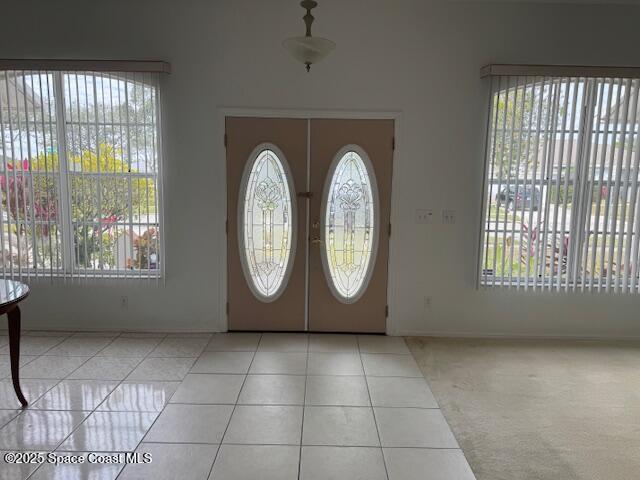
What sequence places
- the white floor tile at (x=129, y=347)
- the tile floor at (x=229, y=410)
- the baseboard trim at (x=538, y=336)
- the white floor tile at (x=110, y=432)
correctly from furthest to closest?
1. the baseboard trim at (x=538, y=336)
2. the white floor tile at (x=129, y=347)
3. the white floor tile at (x=110, y=432)
4. the tile floor at (x=229, y=410)

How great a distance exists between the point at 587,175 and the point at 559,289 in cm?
103

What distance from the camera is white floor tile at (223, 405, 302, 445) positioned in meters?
2.42

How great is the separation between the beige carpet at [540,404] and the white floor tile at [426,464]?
7cm

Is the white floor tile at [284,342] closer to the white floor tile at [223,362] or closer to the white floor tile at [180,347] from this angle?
the white floor tile at [223,362]

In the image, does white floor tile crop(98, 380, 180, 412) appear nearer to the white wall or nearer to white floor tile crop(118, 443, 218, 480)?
white floor tile crop(118, 443, 218, 480)

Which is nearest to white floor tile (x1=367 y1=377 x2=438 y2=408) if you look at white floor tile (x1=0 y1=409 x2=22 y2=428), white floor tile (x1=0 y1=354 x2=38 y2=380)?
white floor tile (x1=0 y1=409 x2=22 y2=428)

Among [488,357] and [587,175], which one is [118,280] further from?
[587,175]

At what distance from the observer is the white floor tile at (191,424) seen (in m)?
2.43

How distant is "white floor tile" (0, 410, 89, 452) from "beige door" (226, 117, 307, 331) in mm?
1666

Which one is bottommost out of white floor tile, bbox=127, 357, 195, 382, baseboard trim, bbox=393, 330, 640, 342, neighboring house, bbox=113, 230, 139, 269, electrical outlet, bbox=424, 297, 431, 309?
white floor tile, bbox=127, 357, 195, 382

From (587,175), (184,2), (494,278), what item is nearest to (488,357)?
(494,278)

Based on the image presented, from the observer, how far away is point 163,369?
3.29 meters

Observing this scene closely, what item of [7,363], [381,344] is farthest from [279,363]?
[7,363]

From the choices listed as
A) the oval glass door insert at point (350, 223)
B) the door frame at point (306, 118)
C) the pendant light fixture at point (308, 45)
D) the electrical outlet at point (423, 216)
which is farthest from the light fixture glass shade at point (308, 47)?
the electrical outlet at point (423, 216)
